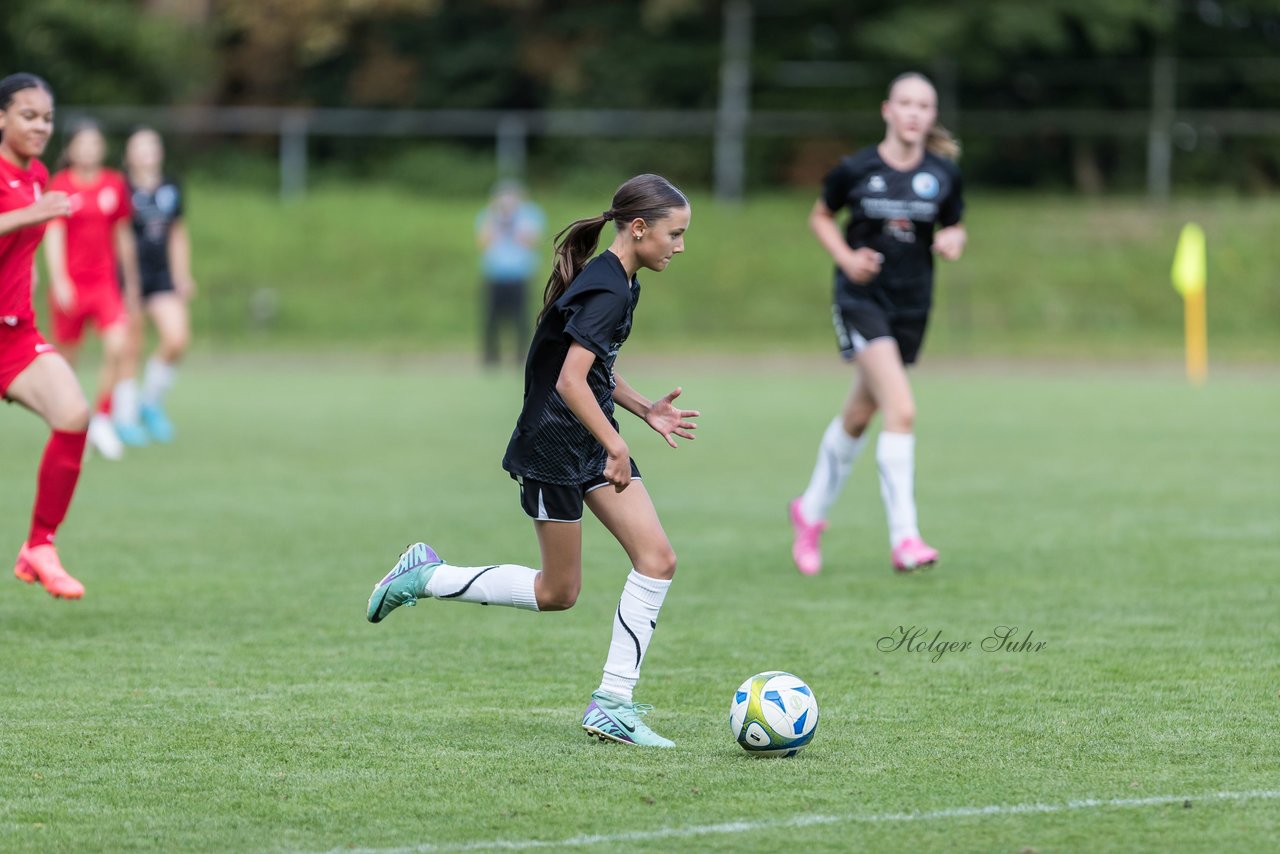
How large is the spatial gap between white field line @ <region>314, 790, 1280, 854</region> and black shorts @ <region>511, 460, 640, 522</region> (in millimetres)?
1367

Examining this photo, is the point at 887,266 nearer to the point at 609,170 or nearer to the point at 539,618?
the point at 539,618

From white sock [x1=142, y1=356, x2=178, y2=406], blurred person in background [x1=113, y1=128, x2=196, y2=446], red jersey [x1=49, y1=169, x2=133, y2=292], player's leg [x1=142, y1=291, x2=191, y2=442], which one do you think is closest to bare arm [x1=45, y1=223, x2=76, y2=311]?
red jersey [x1=49, y1=169, x2=133, y2=292]

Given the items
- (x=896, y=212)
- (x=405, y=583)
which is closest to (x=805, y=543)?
(x=896, y=212)

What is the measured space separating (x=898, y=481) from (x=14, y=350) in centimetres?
400

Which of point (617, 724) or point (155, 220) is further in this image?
point (155, 220)

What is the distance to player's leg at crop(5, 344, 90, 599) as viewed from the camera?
7.29 metres

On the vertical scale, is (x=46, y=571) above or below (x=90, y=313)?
below

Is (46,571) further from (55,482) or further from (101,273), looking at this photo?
(101,273)

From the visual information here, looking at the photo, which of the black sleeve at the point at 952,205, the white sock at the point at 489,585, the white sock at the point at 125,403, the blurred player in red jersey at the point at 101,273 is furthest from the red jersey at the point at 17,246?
the white sock at the point at 125,403

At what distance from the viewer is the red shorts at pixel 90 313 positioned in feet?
45.1

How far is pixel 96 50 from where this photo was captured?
35.5m

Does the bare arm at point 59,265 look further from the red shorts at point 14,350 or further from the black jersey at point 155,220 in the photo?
the red shorts at point 14,350

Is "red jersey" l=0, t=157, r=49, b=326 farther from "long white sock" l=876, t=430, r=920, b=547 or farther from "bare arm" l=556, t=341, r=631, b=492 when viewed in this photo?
"long white sock" l=876, t=430, r=920, b=547

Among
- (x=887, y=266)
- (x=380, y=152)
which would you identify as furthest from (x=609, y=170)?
(x=887, y=266)
